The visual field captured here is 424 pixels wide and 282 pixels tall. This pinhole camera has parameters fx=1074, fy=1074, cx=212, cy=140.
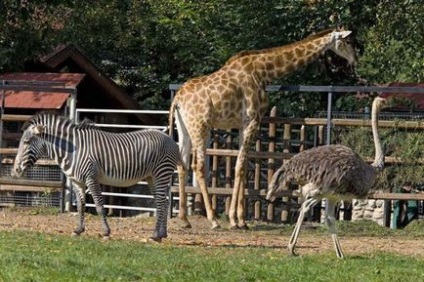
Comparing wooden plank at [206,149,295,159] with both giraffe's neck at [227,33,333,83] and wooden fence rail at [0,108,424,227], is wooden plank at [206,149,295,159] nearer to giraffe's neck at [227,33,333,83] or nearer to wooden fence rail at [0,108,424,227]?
wooden fence rail at [0,108,424,227]

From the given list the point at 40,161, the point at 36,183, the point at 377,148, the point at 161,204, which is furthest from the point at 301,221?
the point at 40,161

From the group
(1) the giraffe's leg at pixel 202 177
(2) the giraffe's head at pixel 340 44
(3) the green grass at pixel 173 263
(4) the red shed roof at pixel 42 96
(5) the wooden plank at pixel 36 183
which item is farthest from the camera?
(4) the red shed roof at pixel 42 96

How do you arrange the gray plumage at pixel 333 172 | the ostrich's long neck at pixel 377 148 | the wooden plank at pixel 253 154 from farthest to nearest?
→ the wooden plank at pixel 253 154, the ostrich's long neck at pixel 377 148, the gray plumage at pixel 333 172

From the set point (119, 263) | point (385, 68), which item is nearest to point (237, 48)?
point (385, 68)

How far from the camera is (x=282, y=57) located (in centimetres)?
1778

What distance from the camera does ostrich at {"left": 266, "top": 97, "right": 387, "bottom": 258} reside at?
12.6 metres

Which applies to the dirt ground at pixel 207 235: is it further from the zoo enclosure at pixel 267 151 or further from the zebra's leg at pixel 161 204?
the zoo enclosure at pixel 267 151

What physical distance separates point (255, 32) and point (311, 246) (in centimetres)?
981

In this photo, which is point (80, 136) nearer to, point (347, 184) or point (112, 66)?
point (347, 184)

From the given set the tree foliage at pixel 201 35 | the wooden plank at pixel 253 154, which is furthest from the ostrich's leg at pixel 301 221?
the tree foliage at pixel 201 35

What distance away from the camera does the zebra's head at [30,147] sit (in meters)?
14.3

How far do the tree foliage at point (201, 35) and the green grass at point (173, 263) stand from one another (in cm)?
927

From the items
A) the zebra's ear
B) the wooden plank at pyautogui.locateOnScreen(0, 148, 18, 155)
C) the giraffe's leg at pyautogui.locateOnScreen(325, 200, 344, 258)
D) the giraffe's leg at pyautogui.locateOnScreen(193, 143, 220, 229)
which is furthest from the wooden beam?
the giraffe's leg at pyautogui.locateOnScreen(325, 200, 344, 258)

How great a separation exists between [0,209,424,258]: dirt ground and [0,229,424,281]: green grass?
0.71 meters
